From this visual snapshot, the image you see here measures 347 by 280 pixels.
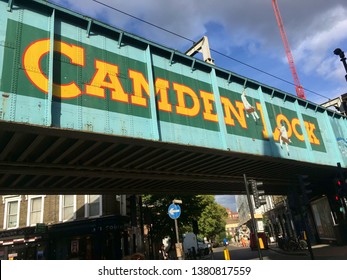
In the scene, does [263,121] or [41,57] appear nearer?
[41,57]

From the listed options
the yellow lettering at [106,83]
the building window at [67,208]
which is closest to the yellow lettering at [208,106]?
the yellow lettering at [106,83]

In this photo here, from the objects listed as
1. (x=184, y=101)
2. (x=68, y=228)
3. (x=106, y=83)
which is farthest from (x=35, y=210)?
(x=106, y=83)

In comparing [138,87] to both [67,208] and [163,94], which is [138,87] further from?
[67,208]

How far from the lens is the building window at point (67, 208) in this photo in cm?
2666

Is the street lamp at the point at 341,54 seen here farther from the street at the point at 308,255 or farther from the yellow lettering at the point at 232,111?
the street at the point at 308,255

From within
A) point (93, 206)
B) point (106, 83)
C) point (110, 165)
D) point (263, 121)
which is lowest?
point (110, 165)

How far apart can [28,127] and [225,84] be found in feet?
33.9

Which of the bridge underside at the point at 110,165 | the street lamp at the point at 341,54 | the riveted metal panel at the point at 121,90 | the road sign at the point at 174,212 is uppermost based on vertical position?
the street lamp at the point at 341,54

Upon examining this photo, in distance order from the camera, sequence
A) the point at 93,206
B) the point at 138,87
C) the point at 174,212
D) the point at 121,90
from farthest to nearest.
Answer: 1. the point at 93,206
2. the point at 174,212
3. the point at 138,87
4. the point at 121,90

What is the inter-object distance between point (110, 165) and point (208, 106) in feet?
17.7

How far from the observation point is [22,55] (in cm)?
953

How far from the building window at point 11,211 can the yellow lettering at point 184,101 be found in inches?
876

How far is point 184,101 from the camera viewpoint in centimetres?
1384

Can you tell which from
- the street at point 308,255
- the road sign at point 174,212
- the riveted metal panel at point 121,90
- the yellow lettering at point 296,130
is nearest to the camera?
the riveted metal panel at point 121,90
